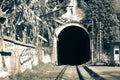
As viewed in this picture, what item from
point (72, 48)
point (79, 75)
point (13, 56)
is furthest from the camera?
point (72, 48)

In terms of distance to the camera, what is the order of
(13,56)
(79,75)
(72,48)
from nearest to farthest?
(13,56), (79,75), (72,48)

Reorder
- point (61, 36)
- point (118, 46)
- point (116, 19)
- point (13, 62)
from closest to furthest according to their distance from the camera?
1. point (13, 62)
2. point (118, 46)
3. point (116, 19)
4. point (61, 36)

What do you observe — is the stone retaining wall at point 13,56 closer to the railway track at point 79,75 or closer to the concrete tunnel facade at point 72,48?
the railway track at point 79,75

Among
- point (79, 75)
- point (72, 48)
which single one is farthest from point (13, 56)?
point (72, 48)

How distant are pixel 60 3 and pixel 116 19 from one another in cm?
514

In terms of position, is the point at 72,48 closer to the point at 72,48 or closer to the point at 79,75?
the point at 72,48

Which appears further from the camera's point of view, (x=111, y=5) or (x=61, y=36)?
(x=61, y=36)

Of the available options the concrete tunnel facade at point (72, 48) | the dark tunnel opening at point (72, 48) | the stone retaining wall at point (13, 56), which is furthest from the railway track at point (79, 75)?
the dark tunnel opening at point (72, 48)

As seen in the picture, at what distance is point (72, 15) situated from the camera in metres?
31.3

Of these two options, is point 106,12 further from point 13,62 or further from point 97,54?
point 13,62

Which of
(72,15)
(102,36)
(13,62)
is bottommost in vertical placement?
(13,62)

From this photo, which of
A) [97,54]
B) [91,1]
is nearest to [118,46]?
[97,54]

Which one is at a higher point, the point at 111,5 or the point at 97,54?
A: the point at 111,5

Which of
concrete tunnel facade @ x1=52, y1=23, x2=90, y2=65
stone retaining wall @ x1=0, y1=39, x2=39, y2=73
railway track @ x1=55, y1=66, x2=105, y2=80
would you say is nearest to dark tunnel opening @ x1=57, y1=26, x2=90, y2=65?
concrete tunnel facade @ x1=52, y1=23, x2=90, y2=65
